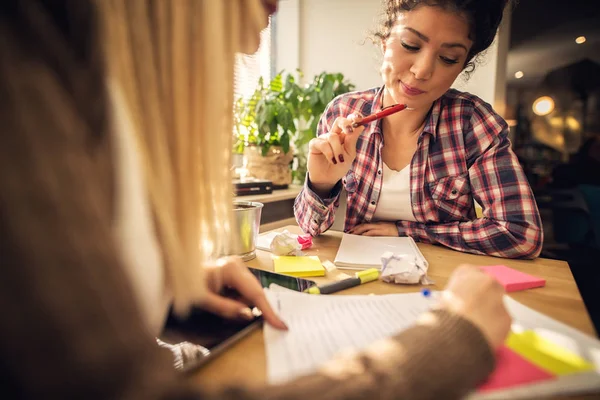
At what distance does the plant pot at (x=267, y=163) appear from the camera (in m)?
1.99

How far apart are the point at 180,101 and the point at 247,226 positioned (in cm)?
43

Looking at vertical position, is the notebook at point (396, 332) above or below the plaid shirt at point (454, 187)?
below

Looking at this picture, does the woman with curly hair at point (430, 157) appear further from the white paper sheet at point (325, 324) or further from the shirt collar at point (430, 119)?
the white paper sheet at point (325, 324)

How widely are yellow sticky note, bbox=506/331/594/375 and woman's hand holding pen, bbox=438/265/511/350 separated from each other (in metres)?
0.05

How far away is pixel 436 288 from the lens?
621 mm

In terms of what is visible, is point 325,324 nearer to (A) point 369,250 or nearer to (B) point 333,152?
(A) point 369,250

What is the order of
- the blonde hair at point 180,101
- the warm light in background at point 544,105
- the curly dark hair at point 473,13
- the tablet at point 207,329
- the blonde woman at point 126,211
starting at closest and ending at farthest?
the blonde woman at point 126,211 < the blonde hair at point 180,101 < the tablet at point 207,329 < the curly dark hair at point 473,13 < the warm light in background at point 544,105

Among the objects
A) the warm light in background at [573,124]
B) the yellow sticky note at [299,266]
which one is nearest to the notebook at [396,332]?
the yellow sticky note at [299,266]

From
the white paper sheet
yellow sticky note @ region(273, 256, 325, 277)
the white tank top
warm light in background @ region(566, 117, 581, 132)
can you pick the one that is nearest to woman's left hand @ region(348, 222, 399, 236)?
the white tank top

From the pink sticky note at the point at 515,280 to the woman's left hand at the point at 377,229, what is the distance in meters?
0.34

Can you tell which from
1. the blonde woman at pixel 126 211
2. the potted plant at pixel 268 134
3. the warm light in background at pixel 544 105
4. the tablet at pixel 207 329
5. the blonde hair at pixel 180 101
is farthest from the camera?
the warm light in background at pixel 544 105

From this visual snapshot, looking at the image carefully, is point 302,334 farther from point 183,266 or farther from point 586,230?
point 586,230

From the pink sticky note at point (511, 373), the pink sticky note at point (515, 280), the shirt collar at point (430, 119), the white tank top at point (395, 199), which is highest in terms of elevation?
the shirt collar at point (430, 119)

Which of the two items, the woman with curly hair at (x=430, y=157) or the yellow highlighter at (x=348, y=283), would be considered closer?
the yellow highlighter at (x=348, y=283)
